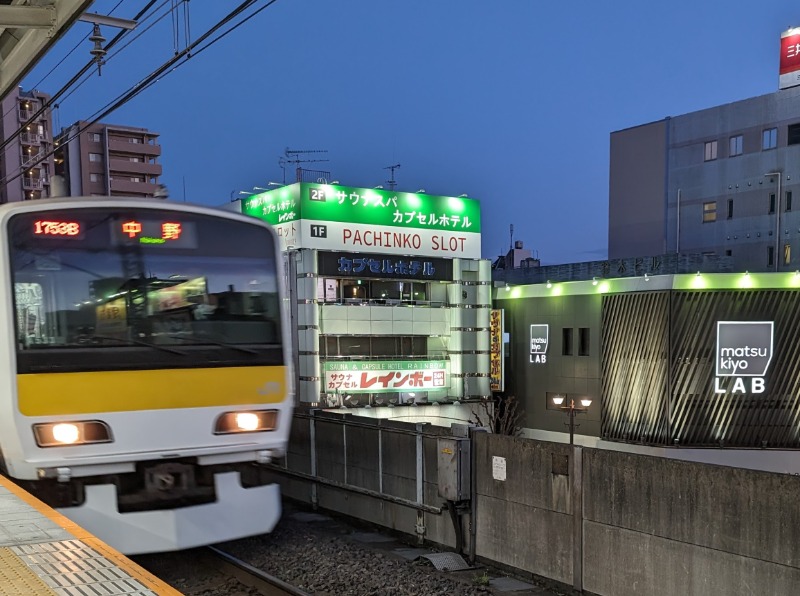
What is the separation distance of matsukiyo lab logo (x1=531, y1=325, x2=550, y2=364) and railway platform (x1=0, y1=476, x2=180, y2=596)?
860 inches

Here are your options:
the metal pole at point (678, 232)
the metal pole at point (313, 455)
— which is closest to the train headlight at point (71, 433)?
the metal pole at point (313, 455)

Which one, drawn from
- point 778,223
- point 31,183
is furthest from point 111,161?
point 778,223

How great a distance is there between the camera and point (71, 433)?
6.89m

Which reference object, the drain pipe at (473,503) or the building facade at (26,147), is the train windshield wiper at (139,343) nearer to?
the drain pipe at (473,503)

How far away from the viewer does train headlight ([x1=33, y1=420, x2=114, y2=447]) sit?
6.78 m

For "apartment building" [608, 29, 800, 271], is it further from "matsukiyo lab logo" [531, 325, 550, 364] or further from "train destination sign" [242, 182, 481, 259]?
"train destination sign" [242, 182, 481, 259]

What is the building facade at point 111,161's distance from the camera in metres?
71.7

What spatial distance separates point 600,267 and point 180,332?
22157mm

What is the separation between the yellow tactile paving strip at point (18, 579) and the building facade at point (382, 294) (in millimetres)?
17129

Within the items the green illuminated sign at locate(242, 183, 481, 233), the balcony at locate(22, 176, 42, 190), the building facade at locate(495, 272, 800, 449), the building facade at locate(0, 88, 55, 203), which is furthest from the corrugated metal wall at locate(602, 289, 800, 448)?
the balcony at locate(22, 176, 42, 190)

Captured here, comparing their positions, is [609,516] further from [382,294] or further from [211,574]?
[382,294]

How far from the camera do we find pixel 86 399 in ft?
22.7

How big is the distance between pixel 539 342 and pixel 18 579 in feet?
76.9

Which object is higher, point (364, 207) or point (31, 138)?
point (31, 138)
